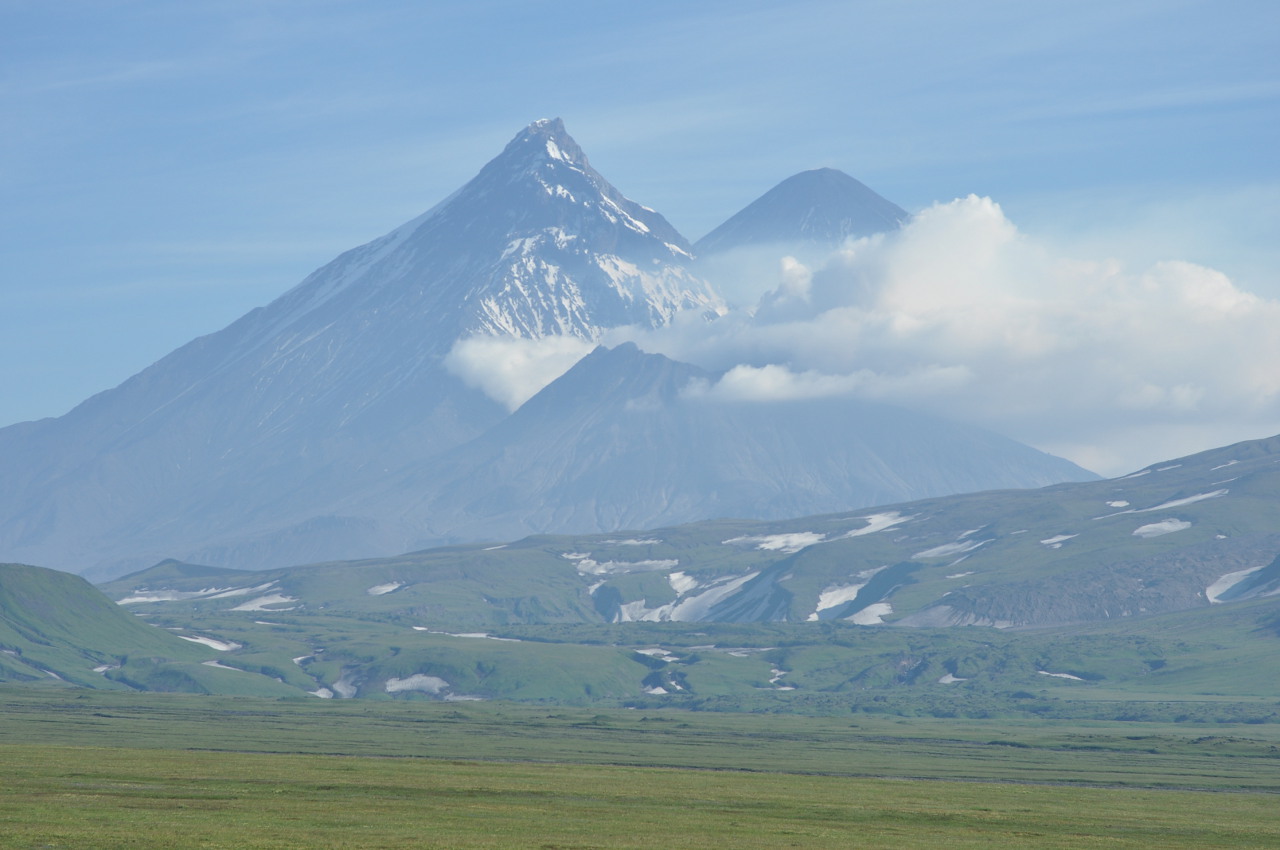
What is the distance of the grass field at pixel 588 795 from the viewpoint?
74000 mm

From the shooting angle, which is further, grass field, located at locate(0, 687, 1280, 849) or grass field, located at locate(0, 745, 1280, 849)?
grass field, located at locate(0, 687, 1280, 849)

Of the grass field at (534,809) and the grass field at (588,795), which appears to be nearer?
the grass field at (534,809)

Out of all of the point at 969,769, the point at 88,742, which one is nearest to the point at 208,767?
the point at 88,742

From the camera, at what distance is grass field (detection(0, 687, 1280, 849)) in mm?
74000

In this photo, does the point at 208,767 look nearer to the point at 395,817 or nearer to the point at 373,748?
the point at 395,817

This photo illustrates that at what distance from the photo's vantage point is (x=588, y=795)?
4008 inches

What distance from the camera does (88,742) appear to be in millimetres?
155250

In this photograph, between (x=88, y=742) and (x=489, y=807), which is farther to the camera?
(x=88, y=742)

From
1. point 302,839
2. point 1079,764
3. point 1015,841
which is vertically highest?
point 302,839

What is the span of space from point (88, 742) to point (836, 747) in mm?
86873

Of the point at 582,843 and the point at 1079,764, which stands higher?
the point at 582,843

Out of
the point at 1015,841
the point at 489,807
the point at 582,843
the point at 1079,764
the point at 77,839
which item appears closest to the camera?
the point at 77,839

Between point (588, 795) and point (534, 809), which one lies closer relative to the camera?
point (534, 809)

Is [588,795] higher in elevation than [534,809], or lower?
lower
